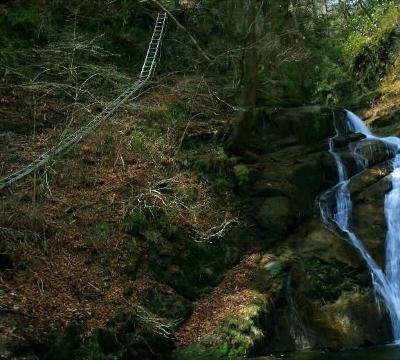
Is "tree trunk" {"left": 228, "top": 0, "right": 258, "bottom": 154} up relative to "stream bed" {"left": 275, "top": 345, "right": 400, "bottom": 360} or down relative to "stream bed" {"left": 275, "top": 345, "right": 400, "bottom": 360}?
up

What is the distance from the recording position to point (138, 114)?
49.9 ft

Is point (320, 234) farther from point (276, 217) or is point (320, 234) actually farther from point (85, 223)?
point (85, 223)

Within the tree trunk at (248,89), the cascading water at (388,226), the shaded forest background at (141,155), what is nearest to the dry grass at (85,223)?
the shaded forest background at (141,155)

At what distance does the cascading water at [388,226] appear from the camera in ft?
36.5

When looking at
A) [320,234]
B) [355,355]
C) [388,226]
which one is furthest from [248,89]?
[355,355]

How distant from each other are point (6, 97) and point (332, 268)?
361 inches

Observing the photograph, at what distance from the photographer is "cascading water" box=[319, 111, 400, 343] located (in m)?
11.1

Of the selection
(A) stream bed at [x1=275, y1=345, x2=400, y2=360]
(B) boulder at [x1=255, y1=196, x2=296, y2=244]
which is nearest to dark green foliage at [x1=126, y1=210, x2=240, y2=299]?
(B) boulder at [x1=255, y1=196, x2=296, y2=244]

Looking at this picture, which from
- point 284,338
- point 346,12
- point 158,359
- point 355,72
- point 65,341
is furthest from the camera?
point 346,12

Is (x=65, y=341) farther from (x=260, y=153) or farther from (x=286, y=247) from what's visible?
(x=260, y=153)

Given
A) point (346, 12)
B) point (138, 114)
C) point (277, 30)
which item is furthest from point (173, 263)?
point (346, 12)

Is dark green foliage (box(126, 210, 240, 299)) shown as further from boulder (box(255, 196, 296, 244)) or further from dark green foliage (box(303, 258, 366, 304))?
dark green foliage (box(303, 258, 366, 304))

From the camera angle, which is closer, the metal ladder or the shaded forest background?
the shaded forest background

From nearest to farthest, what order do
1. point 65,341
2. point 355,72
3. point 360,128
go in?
point 65,341
point 360,128
point 355,72
